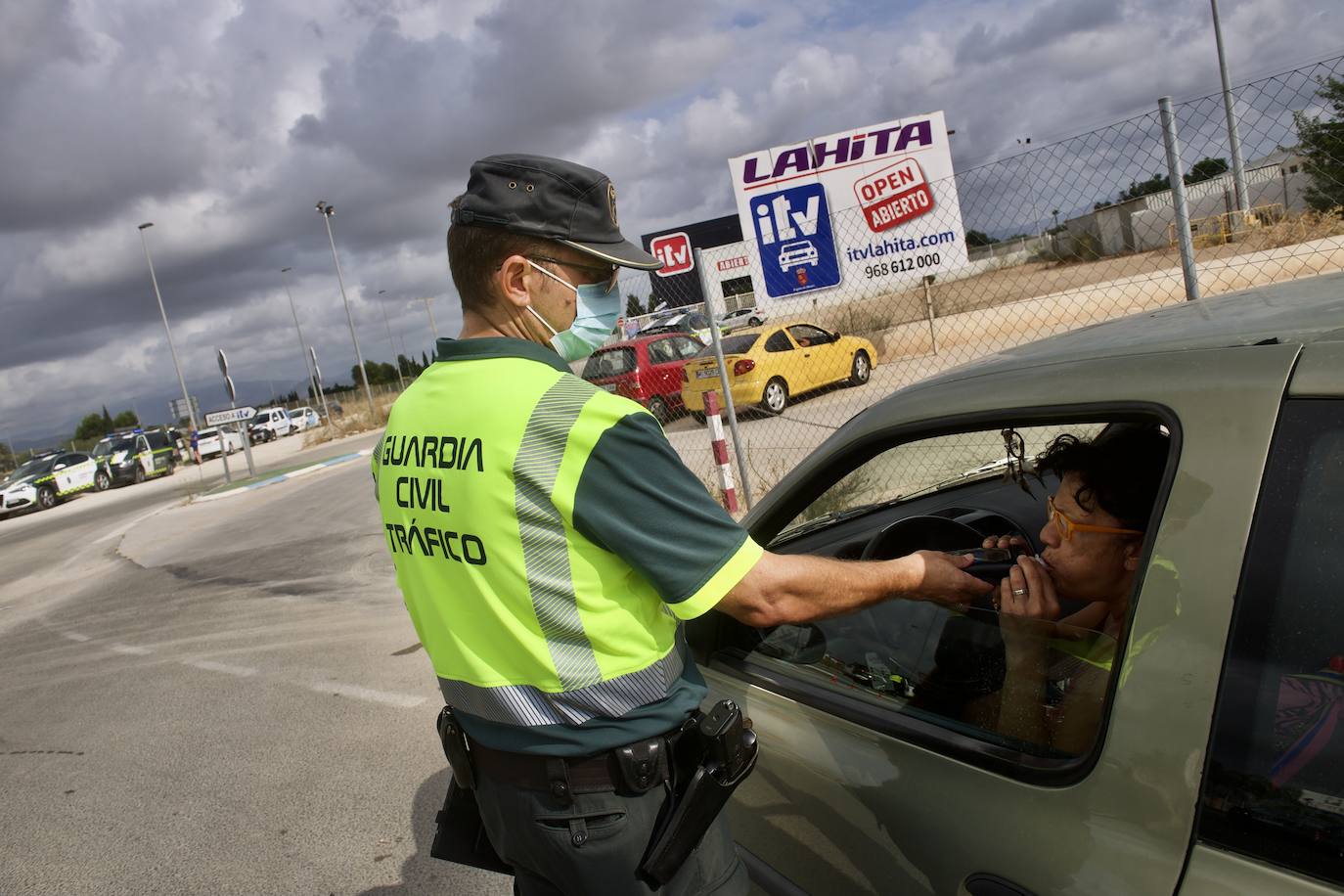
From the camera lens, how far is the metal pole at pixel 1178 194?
12.5 ft

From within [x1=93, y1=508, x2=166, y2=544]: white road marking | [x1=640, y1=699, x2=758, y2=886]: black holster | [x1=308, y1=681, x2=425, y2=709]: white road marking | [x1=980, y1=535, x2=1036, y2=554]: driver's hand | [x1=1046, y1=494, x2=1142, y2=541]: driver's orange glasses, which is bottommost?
[x1=308, y1=681, x2=425, y2=709]: white road marking

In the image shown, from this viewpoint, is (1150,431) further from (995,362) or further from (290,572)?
(290,572)

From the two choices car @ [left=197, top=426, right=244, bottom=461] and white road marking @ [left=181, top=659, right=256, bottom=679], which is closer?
white road marking @ [left=181, top=659, right=256, bottom=679]

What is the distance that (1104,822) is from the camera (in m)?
1.19

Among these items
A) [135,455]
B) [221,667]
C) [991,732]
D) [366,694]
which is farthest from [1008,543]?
[135,455]

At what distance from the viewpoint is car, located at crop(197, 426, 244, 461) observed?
133ft

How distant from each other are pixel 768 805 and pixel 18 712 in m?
6.23

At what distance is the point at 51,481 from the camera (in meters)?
26.9

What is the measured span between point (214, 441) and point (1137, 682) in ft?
150

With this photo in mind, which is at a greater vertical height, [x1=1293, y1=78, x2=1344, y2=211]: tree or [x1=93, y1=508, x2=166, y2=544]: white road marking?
[x1=1293, y1=78, x2=1344, y2=211]: tree

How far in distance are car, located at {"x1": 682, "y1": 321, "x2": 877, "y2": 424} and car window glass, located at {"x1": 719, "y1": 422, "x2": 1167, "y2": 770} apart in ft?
34.5

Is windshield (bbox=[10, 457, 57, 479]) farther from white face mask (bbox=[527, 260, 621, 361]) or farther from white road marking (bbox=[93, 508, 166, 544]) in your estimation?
white face mask (bbox=[527, 260, 621, 361])

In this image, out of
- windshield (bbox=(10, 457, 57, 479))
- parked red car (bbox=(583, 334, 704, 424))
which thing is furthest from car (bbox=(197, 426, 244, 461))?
parked red car (bbox=(583, 334, 704, 424))

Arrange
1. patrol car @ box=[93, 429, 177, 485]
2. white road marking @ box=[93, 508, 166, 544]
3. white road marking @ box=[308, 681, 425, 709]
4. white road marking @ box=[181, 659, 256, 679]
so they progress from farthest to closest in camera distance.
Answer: patrol car @ box=[93, 429, 177, 485], white road marking @ box=[93, 508, 166, 544], white road marking @ box=[181, 659, 256, 679], white road marking @ box=[308, 681, 425, 709]
